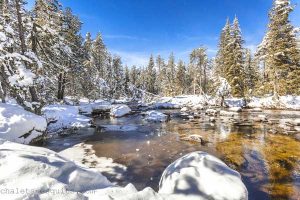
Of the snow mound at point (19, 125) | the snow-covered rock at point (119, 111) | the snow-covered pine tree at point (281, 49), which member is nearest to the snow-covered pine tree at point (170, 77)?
the snow-covered pine tree at point (281, 49)

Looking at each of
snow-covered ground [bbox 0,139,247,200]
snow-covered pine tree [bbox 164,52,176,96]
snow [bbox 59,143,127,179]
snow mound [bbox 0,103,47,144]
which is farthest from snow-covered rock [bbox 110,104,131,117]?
snow-covered pine tree [bbox 164,52,176,96]

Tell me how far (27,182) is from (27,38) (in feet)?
50.1

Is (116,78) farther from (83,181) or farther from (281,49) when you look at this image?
(83,181)

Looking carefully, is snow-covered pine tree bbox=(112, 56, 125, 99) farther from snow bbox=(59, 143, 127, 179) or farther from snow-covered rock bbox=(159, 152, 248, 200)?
snow-covered rock bbox=(159, 152, 248, 200)

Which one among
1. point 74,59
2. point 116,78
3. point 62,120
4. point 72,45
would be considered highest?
point 72,45

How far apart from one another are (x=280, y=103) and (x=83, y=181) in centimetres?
3406

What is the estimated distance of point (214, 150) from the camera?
37.9 ft

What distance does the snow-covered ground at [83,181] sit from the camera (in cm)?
332

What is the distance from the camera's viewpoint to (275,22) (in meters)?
34.3

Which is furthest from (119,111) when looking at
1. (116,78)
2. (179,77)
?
(179,77)

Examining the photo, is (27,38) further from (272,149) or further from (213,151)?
(272,149)

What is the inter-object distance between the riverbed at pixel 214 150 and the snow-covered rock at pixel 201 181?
6.48 ft

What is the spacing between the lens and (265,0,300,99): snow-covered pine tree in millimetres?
33344

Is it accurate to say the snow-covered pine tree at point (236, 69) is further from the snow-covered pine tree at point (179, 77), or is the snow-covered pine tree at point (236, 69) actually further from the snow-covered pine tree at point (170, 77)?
the snow-covered pine tree at point (170, 77)
